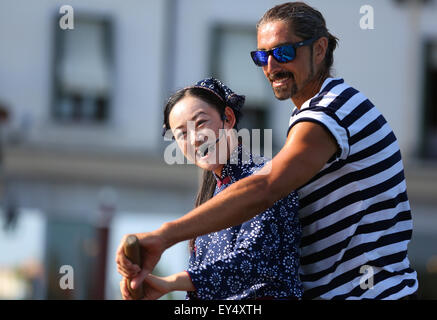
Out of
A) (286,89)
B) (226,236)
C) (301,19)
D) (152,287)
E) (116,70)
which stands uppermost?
(116,70)

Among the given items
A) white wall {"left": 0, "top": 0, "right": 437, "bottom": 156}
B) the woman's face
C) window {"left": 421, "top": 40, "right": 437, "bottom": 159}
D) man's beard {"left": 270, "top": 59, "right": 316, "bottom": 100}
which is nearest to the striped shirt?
man's beard {"left": 270, "top": 59, "right": 316, "bottom": 100}

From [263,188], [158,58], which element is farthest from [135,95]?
[263,188]

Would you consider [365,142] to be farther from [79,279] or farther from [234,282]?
[79,279]

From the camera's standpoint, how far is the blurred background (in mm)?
12914

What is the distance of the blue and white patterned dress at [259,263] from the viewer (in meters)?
2.38

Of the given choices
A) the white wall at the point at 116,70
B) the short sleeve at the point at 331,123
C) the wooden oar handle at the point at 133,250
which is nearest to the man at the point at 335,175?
the short sleeve at the point at 331,123

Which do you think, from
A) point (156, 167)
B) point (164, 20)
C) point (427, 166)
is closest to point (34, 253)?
point (156, 167)

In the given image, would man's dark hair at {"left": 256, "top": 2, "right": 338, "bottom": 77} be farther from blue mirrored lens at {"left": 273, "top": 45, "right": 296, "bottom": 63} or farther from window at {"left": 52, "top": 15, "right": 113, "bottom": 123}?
window at {"left": 52, "top": 15, "right": 113, "bottom": 123}

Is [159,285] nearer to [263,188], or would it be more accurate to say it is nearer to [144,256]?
[144,256]

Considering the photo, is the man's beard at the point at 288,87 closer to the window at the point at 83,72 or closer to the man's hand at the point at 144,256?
the man's hand at the point at 144,256

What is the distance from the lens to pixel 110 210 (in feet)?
34.3

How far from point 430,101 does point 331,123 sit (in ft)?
39.6

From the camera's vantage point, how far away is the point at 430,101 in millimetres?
13953

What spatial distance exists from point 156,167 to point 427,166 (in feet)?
13.7
